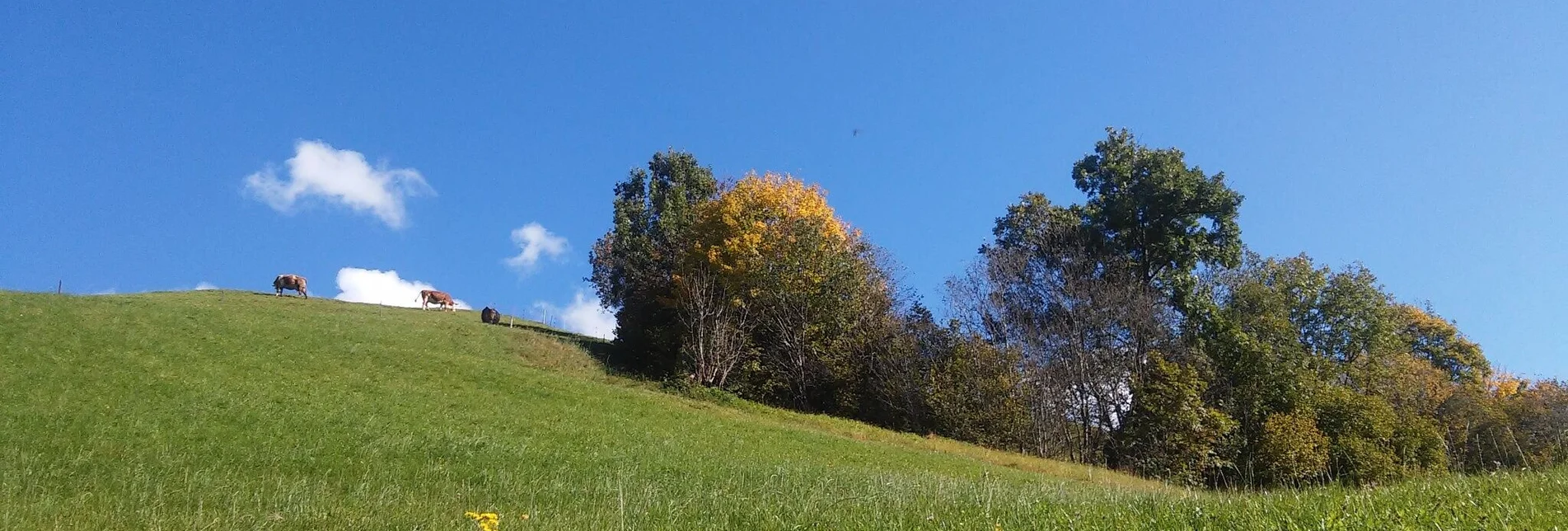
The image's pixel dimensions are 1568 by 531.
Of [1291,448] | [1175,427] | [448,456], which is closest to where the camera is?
[448,456]

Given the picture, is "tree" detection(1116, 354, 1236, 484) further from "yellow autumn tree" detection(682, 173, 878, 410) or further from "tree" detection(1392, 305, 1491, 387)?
"tree" detection(1392, 305, 1491, 387)

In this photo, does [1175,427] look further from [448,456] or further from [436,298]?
[436,298]

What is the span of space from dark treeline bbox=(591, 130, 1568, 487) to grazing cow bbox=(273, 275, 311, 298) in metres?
27.2

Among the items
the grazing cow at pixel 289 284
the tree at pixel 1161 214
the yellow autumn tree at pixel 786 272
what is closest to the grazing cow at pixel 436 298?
the grazing cow at pixel 289 284

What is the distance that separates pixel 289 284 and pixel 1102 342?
5047cm

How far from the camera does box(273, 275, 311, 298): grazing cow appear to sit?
52.6m

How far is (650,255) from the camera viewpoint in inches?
1789

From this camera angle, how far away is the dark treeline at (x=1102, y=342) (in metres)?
30.9

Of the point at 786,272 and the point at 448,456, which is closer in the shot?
the point at 448,456

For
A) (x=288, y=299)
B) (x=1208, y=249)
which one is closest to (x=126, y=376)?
(x=288, y=299)

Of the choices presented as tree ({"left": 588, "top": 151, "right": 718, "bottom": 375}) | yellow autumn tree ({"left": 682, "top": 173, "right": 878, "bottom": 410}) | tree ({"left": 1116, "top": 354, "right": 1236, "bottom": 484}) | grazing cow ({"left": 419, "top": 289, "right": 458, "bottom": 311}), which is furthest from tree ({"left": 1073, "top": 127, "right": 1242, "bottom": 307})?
grazing cow ({"left": 419, "top": 289, "right": 458, "bottom": 311})

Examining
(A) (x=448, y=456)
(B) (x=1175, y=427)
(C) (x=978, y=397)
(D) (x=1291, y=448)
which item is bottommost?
(A) (x=448, y=456)

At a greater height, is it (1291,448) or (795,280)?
(795,280)

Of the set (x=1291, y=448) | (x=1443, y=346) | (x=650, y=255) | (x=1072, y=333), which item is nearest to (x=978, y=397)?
(x=1072, y=333)
